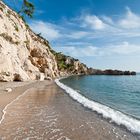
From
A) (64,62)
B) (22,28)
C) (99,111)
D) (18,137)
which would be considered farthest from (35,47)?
(64,62)

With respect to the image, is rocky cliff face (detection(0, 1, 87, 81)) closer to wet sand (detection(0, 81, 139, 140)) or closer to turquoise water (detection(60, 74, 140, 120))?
turquoise water (detection(60, 74, 140, 120))

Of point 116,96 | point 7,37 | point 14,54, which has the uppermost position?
point 7,37

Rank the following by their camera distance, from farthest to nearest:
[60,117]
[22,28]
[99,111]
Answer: [22,28]
[99,111]
[60,117]

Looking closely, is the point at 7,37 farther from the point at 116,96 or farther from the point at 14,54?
the point at 116,96

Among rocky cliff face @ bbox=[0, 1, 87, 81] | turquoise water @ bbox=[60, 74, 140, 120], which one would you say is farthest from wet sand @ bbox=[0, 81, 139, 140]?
rocky cliff face @ bbox=[0, 1, 87, 81]

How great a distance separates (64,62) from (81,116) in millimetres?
115784

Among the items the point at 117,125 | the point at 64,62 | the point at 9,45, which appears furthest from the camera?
Answer: the point at 64,62

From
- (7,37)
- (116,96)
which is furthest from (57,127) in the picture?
(7,37)

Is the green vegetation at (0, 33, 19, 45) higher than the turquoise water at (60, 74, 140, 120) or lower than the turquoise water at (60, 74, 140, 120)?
higher

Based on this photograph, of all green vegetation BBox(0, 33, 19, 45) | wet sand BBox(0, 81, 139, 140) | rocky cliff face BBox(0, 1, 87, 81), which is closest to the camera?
wet sand BBox(0, 81, 139, 140)

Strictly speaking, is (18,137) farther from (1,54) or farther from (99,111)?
(1,54)

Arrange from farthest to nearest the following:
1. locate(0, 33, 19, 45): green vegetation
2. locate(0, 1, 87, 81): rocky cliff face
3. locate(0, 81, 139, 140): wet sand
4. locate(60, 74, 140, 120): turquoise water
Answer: locate(0, 33, 19, 45): green vegetation → locate(0, 1, 87, 81): rocky cliff face → locate(60, 74, 140, 120): turquoise water → locate(0, 81, 139, 140): wet sand

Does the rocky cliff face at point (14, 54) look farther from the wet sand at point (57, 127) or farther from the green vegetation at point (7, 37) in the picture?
the wet sand at point (57, 127)

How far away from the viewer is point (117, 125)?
10805 millimetres
